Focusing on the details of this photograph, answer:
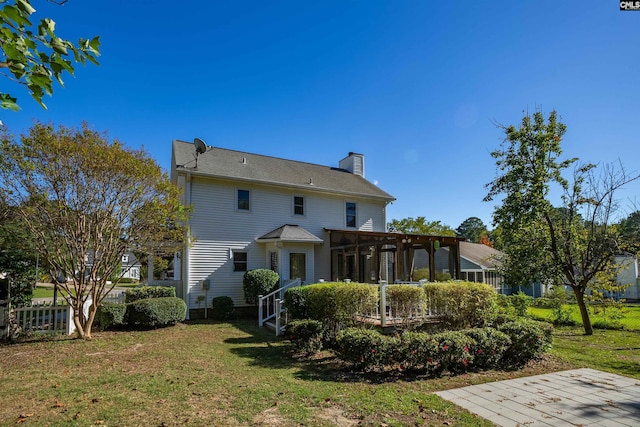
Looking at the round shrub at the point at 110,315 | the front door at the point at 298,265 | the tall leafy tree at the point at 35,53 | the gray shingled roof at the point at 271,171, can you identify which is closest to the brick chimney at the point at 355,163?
the gray shingled roof at the point at 271,171

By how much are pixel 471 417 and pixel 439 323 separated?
482 centimetres

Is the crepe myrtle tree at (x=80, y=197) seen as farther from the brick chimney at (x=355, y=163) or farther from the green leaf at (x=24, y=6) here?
the brick chimney at (x=355, y=163)

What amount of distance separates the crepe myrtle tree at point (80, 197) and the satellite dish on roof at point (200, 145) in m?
4.92

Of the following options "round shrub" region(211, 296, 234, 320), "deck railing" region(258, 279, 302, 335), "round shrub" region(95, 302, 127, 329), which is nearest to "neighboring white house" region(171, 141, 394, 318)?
"round shrub" region(211, 296, 234, 320)

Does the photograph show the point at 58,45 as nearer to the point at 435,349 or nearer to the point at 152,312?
the point at 435,349

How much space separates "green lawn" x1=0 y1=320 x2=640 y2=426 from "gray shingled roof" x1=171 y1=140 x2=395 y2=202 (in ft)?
26.0

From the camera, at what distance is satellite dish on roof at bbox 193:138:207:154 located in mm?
16109

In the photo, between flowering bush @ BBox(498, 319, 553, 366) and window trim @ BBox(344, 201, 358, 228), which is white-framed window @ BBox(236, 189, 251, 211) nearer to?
window trim @ BBox(344, 201, 358, 228)

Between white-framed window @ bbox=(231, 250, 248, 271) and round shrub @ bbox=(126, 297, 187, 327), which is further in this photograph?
white-framed window @ bbox=(231, 250, 248, 271)

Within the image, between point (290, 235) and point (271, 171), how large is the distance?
4.24 metres

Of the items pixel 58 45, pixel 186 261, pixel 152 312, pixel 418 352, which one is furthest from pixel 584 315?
pixel 58 45

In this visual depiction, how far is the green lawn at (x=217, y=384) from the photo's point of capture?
460 cm

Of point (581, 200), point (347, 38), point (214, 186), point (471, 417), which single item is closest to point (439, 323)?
point (471, 417)

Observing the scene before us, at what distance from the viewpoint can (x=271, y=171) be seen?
1780cm
